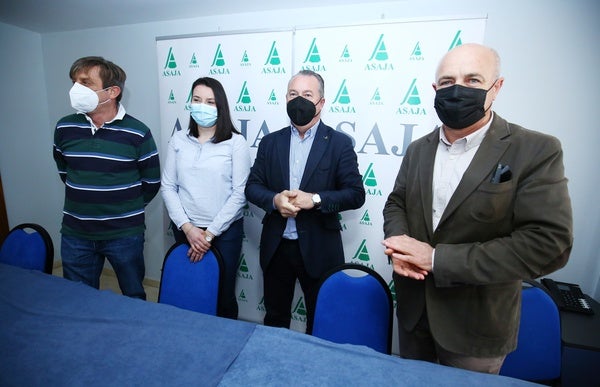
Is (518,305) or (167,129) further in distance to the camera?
(167,129)

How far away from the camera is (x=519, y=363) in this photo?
1583 mm

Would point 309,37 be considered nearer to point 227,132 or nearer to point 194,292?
point 227,132

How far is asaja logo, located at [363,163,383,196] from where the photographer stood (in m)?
2.20

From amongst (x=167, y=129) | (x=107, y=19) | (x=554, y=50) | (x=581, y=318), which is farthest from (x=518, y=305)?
(x=107, y=19)

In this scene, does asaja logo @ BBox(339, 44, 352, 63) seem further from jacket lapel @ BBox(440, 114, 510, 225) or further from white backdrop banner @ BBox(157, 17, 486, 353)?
jacket lapel @ BBox(440, 114, 510, 225)

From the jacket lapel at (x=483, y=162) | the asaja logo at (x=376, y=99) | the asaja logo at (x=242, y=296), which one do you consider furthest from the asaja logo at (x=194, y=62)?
the jacket lapel at (x=483, y=162)

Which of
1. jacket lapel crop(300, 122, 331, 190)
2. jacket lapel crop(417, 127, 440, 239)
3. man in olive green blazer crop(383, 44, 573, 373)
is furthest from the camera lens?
jacket lapel crop(300, 122, 331, 190)

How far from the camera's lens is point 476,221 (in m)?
1.09

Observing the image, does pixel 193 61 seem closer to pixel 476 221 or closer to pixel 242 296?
pixel 242 296

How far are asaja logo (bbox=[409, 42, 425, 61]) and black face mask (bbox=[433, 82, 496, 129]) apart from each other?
97 cm

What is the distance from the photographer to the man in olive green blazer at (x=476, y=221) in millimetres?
992

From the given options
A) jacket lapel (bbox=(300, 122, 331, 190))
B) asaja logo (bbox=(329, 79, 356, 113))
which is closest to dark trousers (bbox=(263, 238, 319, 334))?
jacket lapel (bbox=(300, 122, 331, 190))

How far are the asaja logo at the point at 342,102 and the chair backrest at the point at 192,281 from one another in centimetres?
130

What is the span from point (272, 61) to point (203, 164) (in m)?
0.98
